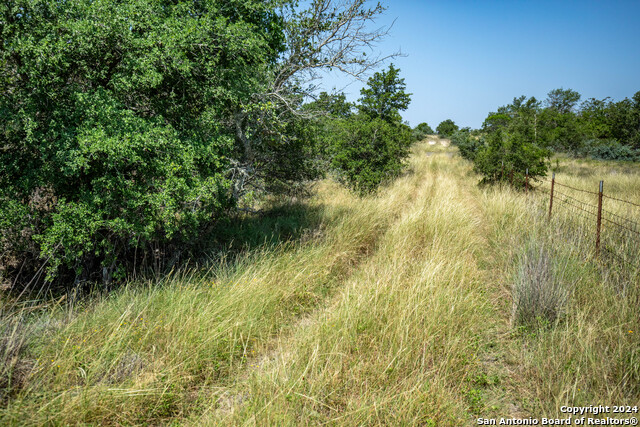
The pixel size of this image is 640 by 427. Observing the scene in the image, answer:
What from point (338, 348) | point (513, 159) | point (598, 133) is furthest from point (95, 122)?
point (598, 133)

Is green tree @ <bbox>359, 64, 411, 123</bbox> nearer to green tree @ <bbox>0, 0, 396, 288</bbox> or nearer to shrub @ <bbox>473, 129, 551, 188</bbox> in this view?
shrub @ <bbox>473, 129, 551, 188</bbox>

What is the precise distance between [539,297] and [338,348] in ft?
8.19

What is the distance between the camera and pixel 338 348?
311cm

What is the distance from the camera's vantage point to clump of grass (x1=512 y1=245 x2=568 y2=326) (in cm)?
363

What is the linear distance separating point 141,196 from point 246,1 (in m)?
3.85

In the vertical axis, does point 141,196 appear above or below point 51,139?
below

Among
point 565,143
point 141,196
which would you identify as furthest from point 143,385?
point 565,143

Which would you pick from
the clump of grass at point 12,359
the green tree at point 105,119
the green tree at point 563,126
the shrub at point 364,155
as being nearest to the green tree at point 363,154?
the shrub at point 364,155

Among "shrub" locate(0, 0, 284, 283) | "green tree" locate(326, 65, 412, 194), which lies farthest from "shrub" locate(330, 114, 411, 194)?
"shrub" locate(0, 0, 284, 283)

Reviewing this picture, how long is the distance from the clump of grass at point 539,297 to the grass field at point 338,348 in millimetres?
17

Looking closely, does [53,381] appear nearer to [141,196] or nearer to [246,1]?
[141,196]

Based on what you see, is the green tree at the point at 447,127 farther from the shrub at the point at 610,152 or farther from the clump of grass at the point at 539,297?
the clump of grass at the point at 539,297

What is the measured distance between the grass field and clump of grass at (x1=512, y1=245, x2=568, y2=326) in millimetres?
17

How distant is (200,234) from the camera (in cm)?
587
